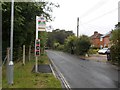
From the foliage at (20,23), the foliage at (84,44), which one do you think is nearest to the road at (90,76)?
the foliage at (20,23)

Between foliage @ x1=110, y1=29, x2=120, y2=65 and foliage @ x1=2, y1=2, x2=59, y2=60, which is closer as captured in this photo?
foliage @ x1=2, y1=2, x2=59, y2=60

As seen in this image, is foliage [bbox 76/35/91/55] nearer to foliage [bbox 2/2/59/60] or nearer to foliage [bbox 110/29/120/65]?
foliage [bbox 110/29/120/65]

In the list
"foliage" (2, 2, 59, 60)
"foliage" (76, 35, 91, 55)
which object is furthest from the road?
"foliage" (76, 35, 91, 55)

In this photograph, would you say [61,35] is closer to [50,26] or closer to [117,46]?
[50,26]

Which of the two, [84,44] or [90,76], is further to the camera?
[84,44]

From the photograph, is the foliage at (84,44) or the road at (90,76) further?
the foliage at (84,44)

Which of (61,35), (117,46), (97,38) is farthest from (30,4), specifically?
(61,35)

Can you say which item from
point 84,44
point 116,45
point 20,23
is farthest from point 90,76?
point 84,44

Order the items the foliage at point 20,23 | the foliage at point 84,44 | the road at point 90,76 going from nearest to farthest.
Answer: the road at point 90,76 < the foliage at point 20,23 < the foliage at point 84,44

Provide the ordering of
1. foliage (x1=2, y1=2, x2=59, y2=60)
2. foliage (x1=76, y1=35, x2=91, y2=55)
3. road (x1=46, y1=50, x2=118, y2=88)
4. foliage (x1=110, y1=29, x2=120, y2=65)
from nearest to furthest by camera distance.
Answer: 1. road (x1=46, y1=50, x2=118, y2=88)
2. foliage (x1=2, y1=2, x2=59, y2=60)
3. foliage (x1=110, y1=29, x2=120, y2=65)
4. foliage (x1=76, y1=35, x2=91, y2=55)

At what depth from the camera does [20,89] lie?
34.3 feet

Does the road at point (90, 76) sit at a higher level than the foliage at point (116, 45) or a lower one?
lower

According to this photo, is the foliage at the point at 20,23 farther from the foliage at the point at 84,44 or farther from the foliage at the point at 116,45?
the foliage at the point at 84,44

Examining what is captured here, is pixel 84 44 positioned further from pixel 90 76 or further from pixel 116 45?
pixel 90 76
